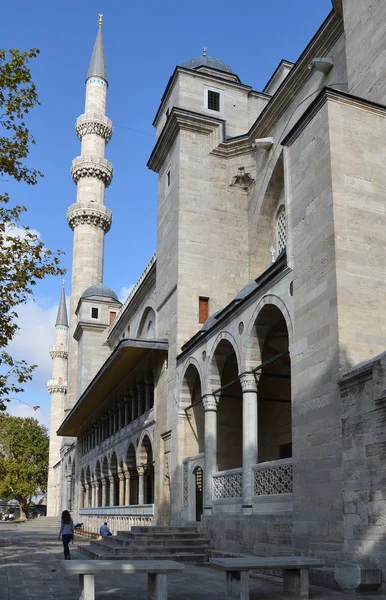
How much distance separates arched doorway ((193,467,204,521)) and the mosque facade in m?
0.05

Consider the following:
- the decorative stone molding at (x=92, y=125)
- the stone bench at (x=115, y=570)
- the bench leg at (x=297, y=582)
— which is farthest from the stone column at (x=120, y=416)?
the decorative stone molding at (x=92, y=125)

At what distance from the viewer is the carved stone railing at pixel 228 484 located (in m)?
13.3

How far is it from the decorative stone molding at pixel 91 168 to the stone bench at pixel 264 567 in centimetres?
3873

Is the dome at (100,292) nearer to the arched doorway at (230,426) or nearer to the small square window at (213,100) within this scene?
the small square window at (213,100)

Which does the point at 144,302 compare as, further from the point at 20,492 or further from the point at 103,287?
the point at 20,492

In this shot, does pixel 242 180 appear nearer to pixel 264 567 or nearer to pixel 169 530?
pixel 169 530

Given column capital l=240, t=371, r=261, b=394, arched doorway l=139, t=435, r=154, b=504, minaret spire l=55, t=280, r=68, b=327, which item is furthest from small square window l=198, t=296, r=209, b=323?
minaret spire l=55, t=280, r=68, b=327

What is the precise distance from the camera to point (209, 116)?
19594 mm

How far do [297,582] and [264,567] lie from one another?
974 mm

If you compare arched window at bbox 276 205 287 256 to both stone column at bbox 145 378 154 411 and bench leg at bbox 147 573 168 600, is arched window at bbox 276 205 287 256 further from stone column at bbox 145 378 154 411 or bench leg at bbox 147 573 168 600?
bench leg at bbox 147 573 168 600

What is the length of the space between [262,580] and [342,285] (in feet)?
A: 15.2

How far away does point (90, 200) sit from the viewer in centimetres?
4394

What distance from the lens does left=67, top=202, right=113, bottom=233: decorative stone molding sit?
4303 cm

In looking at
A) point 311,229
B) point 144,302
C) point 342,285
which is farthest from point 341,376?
point 144,302
